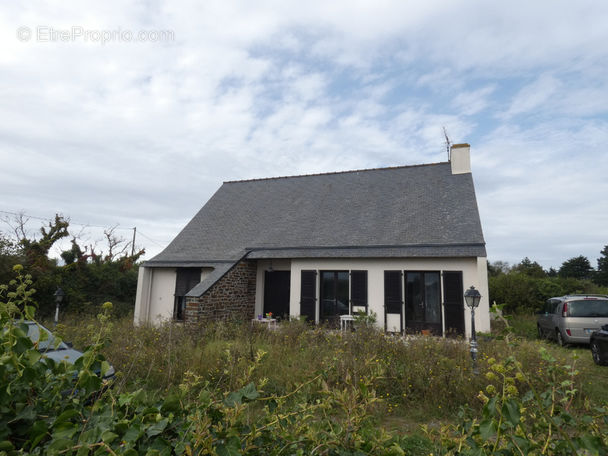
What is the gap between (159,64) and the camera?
22.9 ft

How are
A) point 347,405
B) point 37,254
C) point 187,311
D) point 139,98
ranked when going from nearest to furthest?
point 347,405, point 139,98, point 187,311, point 37,254

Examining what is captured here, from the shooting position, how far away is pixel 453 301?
1099 centimetres

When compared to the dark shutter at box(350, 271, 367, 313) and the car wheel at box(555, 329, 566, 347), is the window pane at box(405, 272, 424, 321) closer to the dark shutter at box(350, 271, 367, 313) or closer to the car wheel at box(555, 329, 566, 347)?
the dark shutter at box(350, 271, 367, 313)

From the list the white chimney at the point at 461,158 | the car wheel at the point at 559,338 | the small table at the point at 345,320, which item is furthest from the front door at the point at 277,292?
the car wheel at the point at 559,338

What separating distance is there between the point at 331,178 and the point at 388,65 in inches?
352

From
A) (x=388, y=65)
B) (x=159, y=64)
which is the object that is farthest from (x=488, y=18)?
(x=159, y=64)

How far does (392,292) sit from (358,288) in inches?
47.3

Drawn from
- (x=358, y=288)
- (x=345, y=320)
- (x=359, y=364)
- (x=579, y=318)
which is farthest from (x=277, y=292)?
(x=579, y=318)

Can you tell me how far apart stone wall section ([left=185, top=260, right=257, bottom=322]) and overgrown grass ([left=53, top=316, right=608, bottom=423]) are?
104 inches

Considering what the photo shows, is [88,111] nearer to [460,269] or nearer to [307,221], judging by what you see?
[307,221]

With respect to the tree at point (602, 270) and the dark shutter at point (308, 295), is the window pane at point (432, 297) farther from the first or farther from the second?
the tree at point (602, 270)

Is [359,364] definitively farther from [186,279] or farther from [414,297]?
[186,279]

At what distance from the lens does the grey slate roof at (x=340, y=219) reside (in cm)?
1200

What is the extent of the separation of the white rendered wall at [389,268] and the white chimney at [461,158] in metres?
5.46
